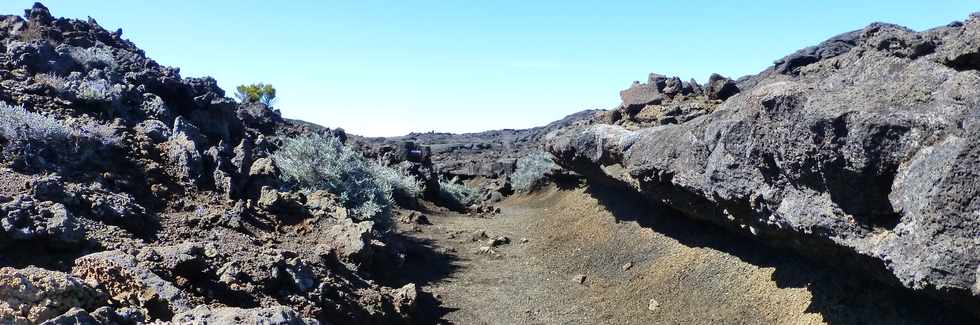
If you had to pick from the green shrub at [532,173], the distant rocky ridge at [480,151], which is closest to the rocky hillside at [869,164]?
the green shrub at [532,173]

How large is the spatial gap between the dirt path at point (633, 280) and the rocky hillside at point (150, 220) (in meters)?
1.13

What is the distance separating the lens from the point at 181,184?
8281 millimetres

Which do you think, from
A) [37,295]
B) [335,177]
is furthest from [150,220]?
[335,177]

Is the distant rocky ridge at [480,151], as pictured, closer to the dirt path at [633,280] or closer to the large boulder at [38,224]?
the dirt path at [633,280]

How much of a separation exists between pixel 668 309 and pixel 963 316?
289 cm

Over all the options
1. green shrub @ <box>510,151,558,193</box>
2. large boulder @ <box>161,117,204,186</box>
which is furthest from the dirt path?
green shrub @ <box>510,151,558,193</box>

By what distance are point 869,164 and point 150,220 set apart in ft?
21.2

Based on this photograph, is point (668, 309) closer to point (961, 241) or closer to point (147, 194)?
point (961, 241)

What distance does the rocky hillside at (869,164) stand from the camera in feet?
11.7

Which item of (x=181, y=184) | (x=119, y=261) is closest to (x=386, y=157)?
(x=181, y=184)

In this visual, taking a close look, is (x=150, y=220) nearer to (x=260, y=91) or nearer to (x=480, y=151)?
(x=480, y=151)

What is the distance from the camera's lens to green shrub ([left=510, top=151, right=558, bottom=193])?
17688 mm

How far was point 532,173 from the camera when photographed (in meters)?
18.2

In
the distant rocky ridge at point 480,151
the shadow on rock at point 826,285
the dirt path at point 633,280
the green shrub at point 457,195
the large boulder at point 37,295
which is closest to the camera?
the large boulder at point 37,295
